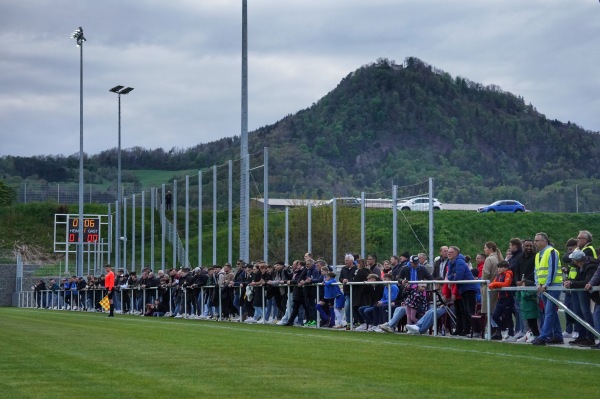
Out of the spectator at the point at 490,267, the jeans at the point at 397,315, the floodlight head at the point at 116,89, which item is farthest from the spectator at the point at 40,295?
the spectator at the point at 490,267

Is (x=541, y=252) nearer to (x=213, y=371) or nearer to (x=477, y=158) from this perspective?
(x=213, y=371)

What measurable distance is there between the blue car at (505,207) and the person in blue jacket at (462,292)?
209 feet

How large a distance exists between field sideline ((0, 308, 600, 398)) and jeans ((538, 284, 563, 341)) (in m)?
0.39

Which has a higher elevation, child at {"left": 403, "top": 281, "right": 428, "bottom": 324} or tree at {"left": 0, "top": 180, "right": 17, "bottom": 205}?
tree at {"left": 0, "top": 180, "right": 17, "bottom": 205}

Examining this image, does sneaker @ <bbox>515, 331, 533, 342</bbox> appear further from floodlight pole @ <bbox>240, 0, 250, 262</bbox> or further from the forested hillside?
the forested hillside

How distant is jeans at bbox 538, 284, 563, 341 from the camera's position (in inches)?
754

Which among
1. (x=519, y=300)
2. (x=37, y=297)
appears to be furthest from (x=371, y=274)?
(x=37, y=297)

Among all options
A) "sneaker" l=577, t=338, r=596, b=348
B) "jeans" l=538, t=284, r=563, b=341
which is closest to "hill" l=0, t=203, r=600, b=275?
"jeans" l=538, t=284, r=563, b=341

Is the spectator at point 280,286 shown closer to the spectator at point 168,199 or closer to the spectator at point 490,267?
the spectator at point 490,267

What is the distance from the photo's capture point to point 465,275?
75.8 feet

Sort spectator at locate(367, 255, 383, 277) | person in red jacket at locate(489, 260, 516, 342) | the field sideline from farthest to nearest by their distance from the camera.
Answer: spectator at locate(367, 255, 383, 277) → person in red jacket at locate(489, 260, 516, 342) → the field sideline

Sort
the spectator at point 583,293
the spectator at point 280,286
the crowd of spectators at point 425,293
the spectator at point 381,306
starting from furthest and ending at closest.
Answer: the spectator at point 280,286 < the spectator at point 381,306 < the crowd of spectators at point 425,293 < the spectator at point 583,293

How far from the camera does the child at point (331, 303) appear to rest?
93.3 ft

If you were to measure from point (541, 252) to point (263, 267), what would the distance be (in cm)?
1407
